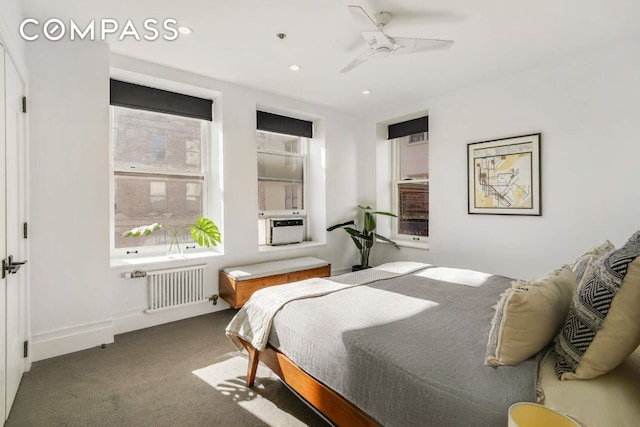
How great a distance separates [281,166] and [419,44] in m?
2.62

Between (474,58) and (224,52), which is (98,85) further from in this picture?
(474,58)

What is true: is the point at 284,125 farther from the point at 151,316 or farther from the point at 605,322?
the point at 605,322

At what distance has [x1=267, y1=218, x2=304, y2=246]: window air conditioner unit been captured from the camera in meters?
4.29

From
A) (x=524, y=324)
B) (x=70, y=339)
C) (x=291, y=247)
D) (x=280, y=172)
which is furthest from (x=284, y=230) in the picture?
(x=524, y=324)

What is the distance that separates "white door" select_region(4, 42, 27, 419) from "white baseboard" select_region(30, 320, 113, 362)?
0.75ft

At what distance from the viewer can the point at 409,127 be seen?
4.61 meters

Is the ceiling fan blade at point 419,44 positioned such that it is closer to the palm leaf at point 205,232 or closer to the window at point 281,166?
the window at point 281,166

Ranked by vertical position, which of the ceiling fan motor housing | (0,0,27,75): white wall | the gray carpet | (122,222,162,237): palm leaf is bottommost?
the gray carpet

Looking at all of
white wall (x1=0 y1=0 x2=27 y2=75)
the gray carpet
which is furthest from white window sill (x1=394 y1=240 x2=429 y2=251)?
white wall (x1=0 y1=0 x2=27 y2=75)

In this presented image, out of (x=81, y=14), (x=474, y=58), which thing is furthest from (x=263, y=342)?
(x=474, y=58)

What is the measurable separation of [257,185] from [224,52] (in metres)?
1.58

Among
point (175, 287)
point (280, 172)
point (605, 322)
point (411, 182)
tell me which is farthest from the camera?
point (411, 182)

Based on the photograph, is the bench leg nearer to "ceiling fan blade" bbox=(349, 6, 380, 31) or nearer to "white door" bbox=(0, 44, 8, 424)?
"white door" bbox=(0, 44, 8, 424)

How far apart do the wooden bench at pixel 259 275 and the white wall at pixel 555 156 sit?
1683 millimetres
